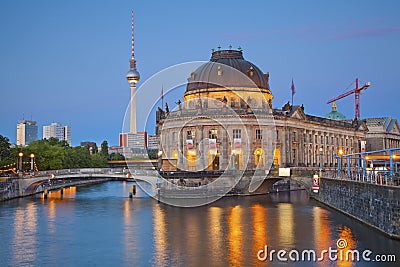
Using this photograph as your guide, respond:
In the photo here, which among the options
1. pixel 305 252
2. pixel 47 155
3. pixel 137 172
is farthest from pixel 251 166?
pixel 305 252

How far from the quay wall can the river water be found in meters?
1.07

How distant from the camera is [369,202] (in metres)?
54.3

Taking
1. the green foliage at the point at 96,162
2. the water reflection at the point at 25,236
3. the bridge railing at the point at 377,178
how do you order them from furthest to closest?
the green foliage at the point at 96,162 < the bridge railing at the point at 377,178 < the water reflection at the point at 25,236

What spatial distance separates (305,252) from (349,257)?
149 inches

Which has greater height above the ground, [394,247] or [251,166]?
[251,166]

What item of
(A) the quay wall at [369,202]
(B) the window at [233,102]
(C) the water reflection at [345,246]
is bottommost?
(C) the water reflection at [345,246]

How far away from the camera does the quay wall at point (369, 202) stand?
151 ft

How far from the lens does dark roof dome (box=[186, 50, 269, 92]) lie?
12469cm

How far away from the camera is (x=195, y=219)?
6625cm

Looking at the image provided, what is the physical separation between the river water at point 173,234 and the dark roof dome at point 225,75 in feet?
156

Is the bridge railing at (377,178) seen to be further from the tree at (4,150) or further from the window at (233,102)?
the tree at (4,150)

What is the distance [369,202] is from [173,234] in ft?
63.5

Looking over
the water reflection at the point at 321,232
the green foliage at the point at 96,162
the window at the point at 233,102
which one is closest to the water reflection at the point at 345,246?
the water reflection at the point at 321,232

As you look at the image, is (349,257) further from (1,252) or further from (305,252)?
(1,252)
